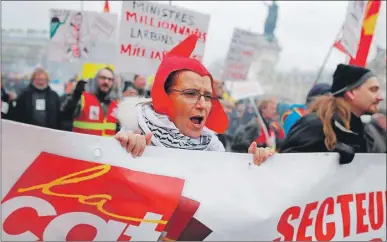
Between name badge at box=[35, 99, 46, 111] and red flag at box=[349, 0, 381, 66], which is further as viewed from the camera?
name badge at box=[35, 99, 46, 111]

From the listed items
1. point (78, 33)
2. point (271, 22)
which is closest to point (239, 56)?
point (78, 33)

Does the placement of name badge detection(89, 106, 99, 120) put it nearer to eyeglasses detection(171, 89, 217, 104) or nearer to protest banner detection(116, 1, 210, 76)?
protest banner detection(116, 1, 210, 76)

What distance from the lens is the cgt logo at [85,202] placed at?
1.79 m

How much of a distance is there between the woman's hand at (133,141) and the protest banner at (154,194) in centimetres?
3

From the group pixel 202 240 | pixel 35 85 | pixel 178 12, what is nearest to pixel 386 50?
pixel 178 12

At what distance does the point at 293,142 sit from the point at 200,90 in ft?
3.96

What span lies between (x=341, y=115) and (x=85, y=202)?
73.0 inches

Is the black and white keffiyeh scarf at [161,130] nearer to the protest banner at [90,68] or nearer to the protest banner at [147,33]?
the protest banner at [147,33]

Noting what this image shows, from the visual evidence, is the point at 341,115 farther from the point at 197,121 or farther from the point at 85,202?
the point at 85,202

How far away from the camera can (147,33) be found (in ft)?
17.1

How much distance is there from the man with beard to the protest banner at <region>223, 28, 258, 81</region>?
8.68ft

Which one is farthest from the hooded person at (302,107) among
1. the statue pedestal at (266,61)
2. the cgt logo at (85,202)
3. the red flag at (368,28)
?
the statue pedestal at (266,61)

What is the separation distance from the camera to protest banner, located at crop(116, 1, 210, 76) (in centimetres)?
520

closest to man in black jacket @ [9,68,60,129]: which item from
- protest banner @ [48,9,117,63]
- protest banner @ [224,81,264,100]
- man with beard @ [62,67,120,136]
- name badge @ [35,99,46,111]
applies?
name badge @ [35,99,46,111]
